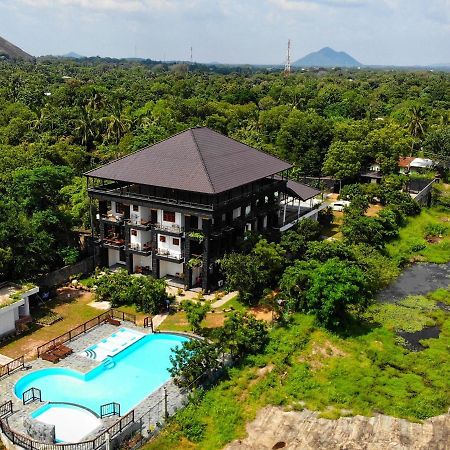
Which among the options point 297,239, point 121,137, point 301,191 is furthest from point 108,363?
point 121,137

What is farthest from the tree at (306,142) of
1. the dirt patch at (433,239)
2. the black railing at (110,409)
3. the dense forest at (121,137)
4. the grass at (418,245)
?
the black railing at (110,409)

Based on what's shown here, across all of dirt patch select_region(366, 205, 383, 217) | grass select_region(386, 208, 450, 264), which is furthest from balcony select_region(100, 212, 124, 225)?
dirt patch select_region(366, 205, 383, 217)

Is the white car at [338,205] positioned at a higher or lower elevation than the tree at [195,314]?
higher

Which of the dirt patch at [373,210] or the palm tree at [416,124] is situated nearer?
the dirt patch at [373,210]

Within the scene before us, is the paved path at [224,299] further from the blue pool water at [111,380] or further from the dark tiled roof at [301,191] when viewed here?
the dark tiled roof at [301,191]

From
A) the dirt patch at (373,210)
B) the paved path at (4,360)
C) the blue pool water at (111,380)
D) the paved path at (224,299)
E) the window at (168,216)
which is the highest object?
the window at (168,216)

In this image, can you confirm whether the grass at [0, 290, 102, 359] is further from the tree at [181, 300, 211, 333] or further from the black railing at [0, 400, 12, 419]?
the tree at [181, 300, 211, 333]

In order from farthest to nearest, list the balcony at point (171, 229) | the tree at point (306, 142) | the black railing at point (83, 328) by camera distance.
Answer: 1. the tree at point (306, 142)
2. the balcony at point (171, 229)
3. the black railing at point (83, 328)
